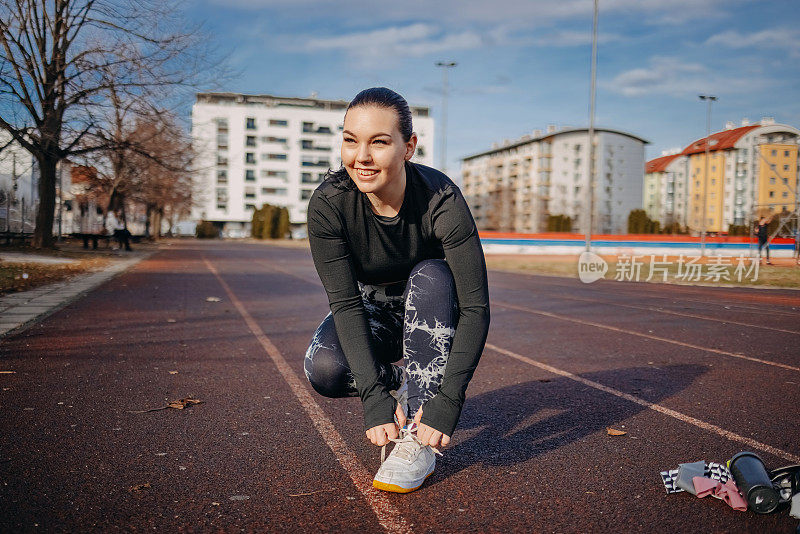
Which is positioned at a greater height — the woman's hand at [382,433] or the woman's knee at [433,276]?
the woman's knee at [433,276]

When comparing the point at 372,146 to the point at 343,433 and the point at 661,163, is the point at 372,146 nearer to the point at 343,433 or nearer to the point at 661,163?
the point at 343,433

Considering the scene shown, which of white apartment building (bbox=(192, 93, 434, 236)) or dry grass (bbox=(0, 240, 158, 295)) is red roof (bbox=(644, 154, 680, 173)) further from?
dry grass (bbox=(0, 240, 158, 295))

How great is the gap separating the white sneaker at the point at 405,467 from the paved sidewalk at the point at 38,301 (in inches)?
226

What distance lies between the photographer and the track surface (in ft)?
8.36

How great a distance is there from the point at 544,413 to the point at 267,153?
3828 inches

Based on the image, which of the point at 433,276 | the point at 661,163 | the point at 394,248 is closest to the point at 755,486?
the point at 433,276

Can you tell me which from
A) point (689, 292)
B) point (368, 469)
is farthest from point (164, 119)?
point (368, 469)

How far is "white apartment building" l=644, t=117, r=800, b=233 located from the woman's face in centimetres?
2513

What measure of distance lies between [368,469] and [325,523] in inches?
25.5

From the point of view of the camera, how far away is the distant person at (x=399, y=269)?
8.51 ft

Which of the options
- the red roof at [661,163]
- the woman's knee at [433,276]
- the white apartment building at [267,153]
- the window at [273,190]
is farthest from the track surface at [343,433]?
the window at [273,190]

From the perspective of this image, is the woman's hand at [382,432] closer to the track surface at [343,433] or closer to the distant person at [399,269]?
the distant person at [399,269]

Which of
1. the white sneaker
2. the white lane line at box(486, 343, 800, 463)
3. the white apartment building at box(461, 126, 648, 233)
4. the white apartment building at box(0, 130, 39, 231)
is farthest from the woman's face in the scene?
the white apartment building at box(461, 126, 648, 233)

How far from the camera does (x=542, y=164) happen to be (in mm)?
104375
